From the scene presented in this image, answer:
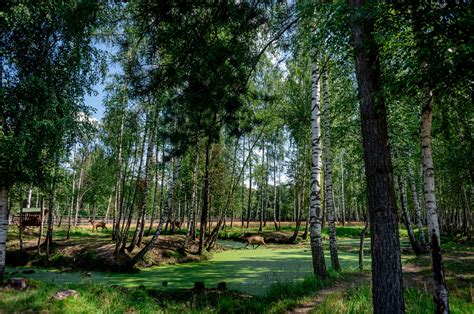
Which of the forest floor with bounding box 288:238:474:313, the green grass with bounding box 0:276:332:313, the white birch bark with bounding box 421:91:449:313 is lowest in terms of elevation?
the green grass with bounding box 0:276:332:313

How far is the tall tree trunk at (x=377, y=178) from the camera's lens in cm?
360

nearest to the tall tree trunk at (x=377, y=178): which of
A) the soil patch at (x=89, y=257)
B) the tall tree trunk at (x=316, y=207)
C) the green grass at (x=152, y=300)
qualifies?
the green grass at (x=152, y=300)

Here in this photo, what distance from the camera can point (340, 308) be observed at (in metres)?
5.05

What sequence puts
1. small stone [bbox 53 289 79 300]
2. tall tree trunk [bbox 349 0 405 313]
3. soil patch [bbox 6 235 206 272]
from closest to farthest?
tall tree trunk [bbox 349 0 405 313] < small stone [bbox 53 289 79 300] < soil patch [bbox 6 235 206 272]

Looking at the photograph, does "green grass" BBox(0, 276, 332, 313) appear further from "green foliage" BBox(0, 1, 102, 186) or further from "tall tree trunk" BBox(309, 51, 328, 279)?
"green foliage" BBox(0, 1, 102, 186)

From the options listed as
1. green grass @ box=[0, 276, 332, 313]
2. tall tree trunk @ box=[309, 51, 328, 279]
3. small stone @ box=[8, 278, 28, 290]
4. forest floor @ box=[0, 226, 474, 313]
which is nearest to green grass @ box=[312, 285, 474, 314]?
forest floor @ box=[0, 226, 474, 313]

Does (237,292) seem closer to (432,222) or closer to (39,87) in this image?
(432,222)

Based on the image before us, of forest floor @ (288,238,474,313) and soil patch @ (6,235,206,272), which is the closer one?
forest floor @ (288,238,474,313)

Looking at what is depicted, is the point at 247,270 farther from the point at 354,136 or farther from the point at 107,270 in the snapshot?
the point at 354,136

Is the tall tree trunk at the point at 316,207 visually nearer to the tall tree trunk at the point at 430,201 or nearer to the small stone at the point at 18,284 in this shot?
the tall tree trunk at the point at 430,201

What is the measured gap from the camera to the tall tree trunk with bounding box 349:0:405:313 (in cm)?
360

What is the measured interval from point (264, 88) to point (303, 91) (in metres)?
2.73

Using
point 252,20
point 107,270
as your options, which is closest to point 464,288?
point 252,20

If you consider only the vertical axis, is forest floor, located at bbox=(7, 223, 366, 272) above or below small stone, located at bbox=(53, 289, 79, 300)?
below
